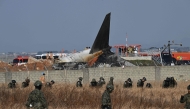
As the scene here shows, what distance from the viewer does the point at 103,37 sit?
66.1 m

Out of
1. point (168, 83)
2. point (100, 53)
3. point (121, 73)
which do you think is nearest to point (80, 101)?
point (168, 83)

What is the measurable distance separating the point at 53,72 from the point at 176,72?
1167 cm

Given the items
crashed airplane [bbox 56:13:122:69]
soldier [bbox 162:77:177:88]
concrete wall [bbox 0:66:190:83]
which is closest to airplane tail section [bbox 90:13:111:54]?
crashed airplane [bbox 56:13:122:69]

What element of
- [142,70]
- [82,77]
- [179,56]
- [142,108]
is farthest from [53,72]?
[179,56]

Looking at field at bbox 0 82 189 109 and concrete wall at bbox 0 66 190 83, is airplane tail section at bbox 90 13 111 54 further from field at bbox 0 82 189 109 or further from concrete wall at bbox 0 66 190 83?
field at bbox 0 82 189 109

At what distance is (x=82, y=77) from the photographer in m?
45.8

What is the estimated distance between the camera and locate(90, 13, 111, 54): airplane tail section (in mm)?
65375

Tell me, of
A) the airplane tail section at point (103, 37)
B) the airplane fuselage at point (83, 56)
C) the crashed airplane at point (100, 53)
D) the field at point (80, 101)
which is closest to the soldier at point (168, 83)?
the field at point (80, 101)

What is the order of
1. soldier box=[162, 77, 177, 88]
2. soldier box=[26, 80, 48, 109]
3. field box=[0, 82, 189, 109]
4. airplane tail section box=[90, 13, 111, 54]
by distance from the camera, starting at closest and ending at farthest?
1. soldier box=[26, 80, 48, 109]
2. field box=[0, 82, 189, 109]
3. soldier box=[162, 77, 177, 88]
4. airplane tail section box=[90, 13, 111, 54]

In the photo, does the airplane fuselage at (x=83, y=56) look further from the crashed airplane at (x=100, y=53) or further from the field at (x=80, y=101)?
the field at (x=80, y=101)

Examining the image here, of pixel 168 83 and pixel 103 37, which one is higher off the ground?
pixel 103 37

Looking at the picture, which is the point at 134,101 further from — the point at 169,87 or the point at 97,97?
the point at 169,87

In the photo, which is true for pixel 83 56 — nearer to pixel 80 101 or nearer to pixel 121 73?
pixel 121 73

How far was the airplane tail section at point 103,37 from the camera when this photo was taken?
65.4 m
